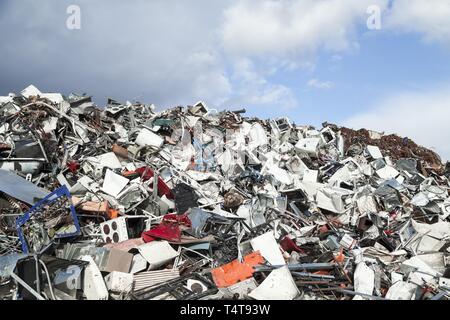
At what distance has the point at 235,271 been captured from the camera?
714 cm

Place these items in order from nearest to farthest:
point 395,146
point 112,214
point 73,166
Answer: point 112,214 → point 73,166 → point 395,146

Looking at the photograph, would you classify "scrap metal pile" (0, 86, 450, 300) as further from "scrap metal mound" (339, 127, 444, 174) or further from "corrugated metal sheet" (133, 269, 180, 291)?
"scrap metal mound" (339, 127, 444, 174)

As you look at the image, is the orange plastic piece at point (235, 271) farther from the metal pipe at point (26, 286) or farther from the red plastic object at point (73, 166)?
the red plastic object at point (73, 166)

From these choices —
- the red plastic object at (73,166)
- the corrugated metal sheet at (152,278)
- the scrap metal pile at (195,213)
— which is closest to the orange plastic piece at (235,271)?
the scrap metal pile at (195,213)

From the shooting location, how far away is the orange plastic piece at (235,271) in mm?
6988

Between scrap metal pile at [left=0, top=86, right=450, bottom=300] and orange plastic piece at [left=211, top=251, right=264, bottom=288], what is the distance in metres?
0.02

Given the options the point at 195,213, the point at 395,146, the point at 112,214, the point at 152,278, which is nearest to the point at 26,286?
the point at 152,278

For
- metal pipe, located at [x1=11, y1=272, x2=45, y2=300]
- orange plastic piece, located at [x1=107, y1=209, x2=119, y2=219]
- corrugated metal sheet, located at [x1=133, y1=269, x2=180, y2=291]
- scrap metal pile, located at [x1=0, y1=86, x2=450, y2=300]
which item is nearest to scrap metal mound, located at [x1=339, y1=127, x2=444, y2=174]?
scrap metal pile, located at [x1=0, y1=86, x2=450, y2=300]

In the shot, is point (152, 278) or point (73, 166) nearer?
point (152, 278)

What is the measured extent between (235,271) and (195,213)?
1.86 meters

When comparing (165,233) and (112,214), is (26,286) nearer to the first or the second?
(165,233)
